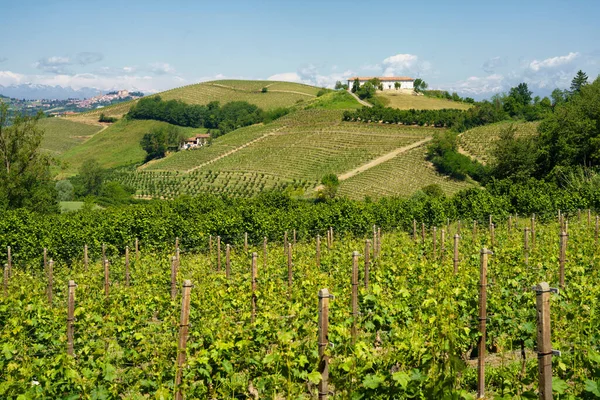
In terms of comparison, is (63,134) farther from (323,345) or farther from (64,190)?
(323,345)

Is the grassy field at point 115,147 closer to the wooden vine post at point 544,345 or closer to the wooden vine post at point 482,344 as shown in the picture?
the wooden vine post at point 482,344

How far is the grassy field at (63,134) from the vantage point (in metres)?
137

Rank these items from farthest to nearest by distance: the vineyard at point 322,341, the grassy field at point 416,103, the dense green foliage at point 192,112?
1. the dense green foliage at point 192,112
2. the grassy field at point 416,103
3. the vineyard at point 322,341

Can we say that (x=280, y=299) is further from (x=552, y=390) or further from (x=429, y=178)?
(x=429, y=178)

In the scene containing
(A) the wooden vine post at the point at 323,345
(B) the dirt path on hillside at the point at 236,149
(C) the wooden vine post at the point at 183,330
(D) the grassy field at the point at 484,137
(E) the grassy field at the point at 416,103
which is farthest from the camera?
(E) the grassy field at the point at 416,103

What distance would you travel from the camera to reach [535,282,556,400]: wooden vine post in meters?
4.89

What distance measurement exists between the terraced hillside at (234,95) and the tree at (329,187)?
88.2m

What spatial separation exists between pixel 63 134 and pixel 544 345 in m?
154

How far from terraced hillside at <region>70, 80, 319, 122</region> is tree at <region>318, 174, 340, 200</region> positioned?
88.2m

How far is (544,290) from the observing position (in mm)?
4922

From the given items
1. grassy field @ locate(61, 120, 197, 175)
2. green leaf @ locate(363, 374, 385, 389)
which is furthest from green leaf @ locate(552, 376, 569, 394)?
grassy field @ locate(61, 120, 197, 175)

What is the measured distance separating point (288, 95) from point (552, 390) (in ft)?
532

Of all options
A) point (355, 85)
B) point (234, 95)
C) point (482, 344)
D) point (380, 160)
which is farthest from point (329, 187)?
point (234, 95)

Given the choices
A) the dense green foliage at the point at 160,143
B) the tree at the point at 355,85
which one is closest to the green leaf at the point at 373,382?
the dense green foliage at the point at 160,143
